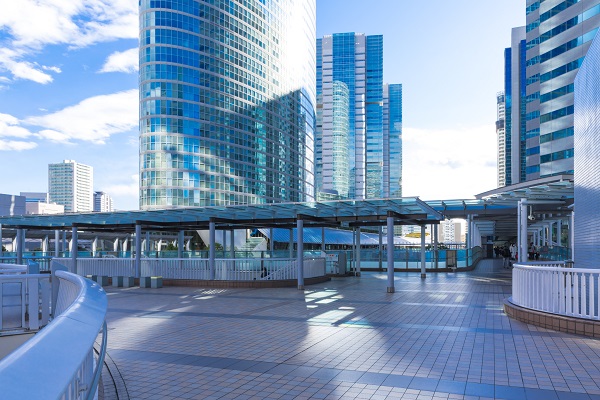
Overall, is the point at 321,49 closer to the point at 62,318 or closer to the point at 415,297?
the point at 415,297

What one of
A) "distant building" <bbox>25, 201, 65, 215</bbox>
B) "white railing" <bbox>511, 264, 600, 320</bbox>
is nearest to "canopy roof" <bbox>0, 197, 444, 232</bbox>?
"white railing" <bbox>511, 264, 600, 320</bbox>

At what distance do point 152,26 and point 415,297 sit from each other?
75.1 meters

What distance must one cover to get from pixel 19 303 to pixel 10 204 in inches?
3035

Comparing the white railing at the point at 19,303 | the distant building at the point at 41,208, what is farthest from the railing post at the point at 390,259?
Result: the distant building at the point at 41,208

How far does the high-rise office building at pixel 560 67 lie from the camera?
58.4 metres

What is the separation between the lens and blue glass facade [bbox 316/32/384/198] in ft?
559

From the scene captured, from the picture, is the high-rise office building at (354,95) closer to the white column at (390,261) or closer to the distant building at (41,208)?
the distant building at (41,208)

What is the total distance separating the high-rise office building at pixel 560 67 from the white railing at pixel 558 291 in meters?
53.6

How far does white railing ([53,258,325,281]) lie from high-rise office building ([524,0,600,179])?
48033mm

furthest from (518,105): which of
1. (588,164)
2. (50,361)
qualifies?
(50,361)

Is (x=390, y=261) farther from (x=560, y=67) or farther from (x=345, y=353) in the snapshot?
(x=560, y=67)

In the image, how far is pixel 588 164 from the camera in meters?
16.6

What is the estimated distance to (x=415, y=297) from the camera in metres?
16.7

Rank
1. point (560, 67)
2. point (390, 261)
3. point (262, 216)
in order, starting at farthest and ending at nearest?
point (560, 67) < point (262, 216) < point (390, 261)
